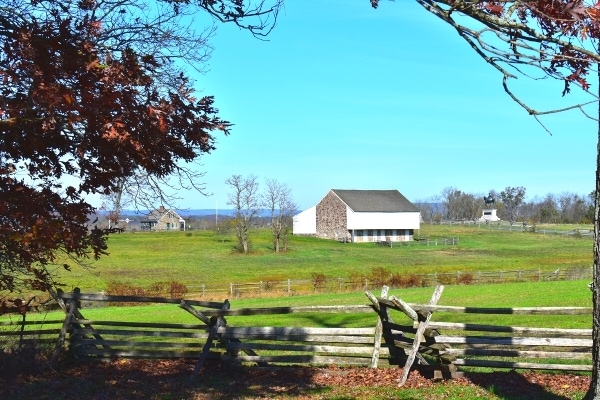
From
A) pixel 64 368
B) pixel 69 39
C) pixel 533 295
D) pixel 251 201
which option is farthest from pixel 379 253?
pixel 69 39

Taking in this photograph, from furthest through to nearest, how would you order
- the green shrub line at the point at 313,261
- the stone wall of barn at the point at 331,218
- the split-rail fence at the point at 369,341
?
the stone wall of barn at the point at 331,218 → the green shrub line at the point at 313,261 → the split-rail fence at the point at 369,341

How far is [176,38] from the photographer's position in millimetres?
8406

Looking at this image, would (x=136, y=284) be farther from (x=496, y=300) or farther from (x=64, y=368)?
(x=64, y=368)

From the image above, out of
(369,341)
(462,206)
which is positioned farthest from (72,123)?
(462,206)

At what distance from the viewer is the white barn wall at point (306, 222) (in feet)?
312

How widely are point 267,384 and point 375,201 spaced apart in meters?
77.9

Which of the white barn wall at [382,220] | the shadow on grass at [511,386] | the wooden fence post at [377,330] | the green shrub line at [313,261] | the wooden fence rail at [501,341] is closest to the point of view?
the shadow on grass at [511,386]

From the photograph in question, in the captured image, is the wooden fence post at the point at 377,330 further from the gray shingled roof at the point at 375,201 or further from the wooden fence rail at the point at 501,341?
the gray shingled roof at the point at 375,201

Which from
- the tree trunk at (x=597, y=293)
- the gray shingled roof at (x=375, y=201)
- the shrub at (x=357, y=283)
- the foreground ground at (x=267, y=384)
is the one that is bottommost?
the shrub at (x=357, y=283)

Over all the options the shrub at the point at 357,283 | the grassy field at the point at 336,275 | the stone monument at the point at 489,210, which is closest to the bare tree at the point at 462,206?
the stone monument at the point at 489,210

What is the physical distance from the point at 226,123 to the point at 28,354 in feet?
20.8

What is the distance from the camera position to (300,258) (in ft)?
210

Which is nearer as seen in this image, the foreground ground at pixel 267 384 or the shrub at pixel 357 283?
the foreground ground at pixel 267 384

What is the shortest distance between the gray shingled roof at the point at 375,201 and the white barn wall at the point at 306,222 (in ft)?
29.5
